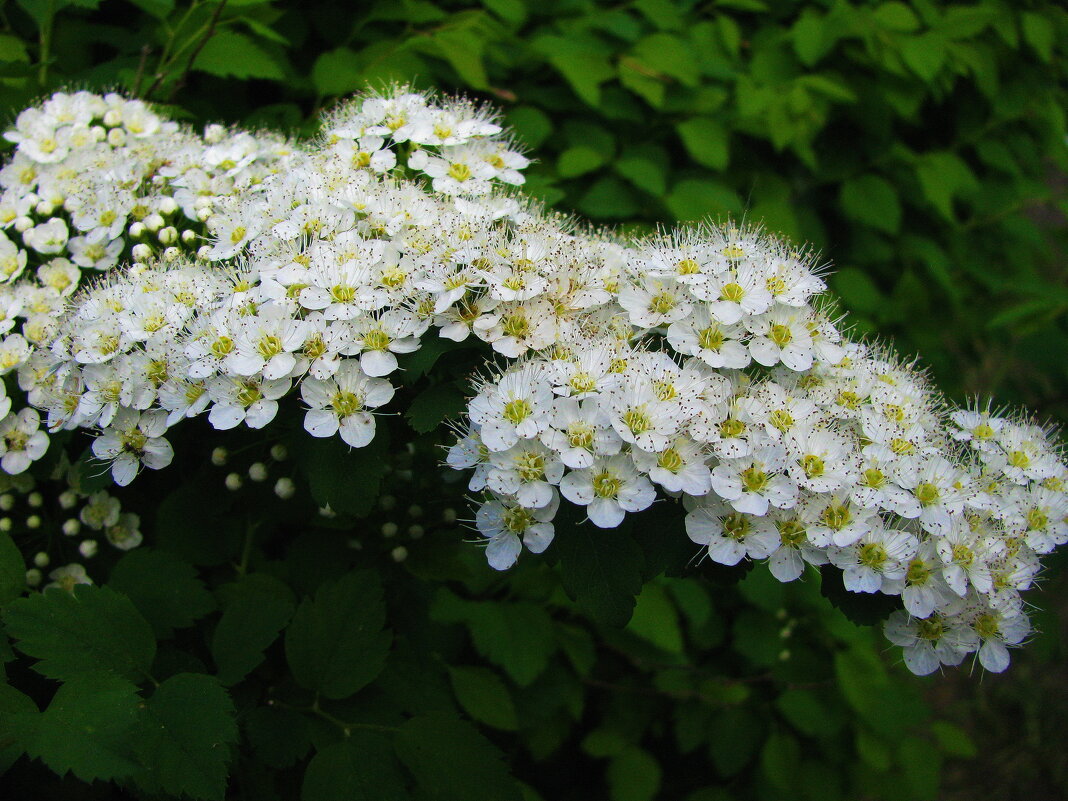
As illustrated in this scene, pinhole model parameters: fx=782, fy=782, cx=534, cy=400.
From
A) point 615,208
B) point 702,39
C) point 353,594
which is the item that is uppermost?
point 702,39

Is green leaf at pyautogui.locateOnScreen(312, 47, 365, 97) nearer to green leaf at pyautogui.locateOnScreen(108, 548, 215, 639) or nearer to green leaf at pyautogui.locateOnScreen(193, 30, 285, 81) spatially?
green leaf at pyautogui.locateOnScreen(193, 30, 285, 81)

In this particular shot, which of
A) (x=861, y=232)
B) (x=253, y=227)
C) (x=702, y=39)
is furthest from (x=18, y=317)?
(x=861, y=232)

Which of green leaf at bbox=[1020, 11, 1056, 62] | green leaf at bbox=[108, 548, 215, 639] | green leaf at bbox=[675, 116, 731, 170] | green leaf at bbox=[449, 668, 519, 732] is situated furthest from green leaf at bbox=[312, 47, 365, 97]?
green leaf at bbox=[1020, 11, 1056, 62]

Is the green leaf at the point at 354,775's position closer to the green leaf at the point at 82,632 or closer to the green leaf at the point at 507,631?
the green leaf at the point at 82,632

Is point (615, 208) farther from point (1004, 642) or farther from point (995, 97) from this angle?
point (995, 97)

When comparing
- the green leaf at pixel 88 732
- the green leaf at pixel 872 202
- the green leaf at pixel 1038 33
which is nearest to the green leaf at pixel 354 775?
the green leaf at pixel 88 732

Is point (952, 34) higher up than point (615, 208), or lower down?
higher up

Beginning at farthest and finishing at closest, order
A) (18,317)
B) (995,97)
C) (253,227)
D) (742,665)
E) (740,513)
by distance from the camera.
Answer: (995,97) → (742,665) → (18,317) → (253,227) → (740,513)
